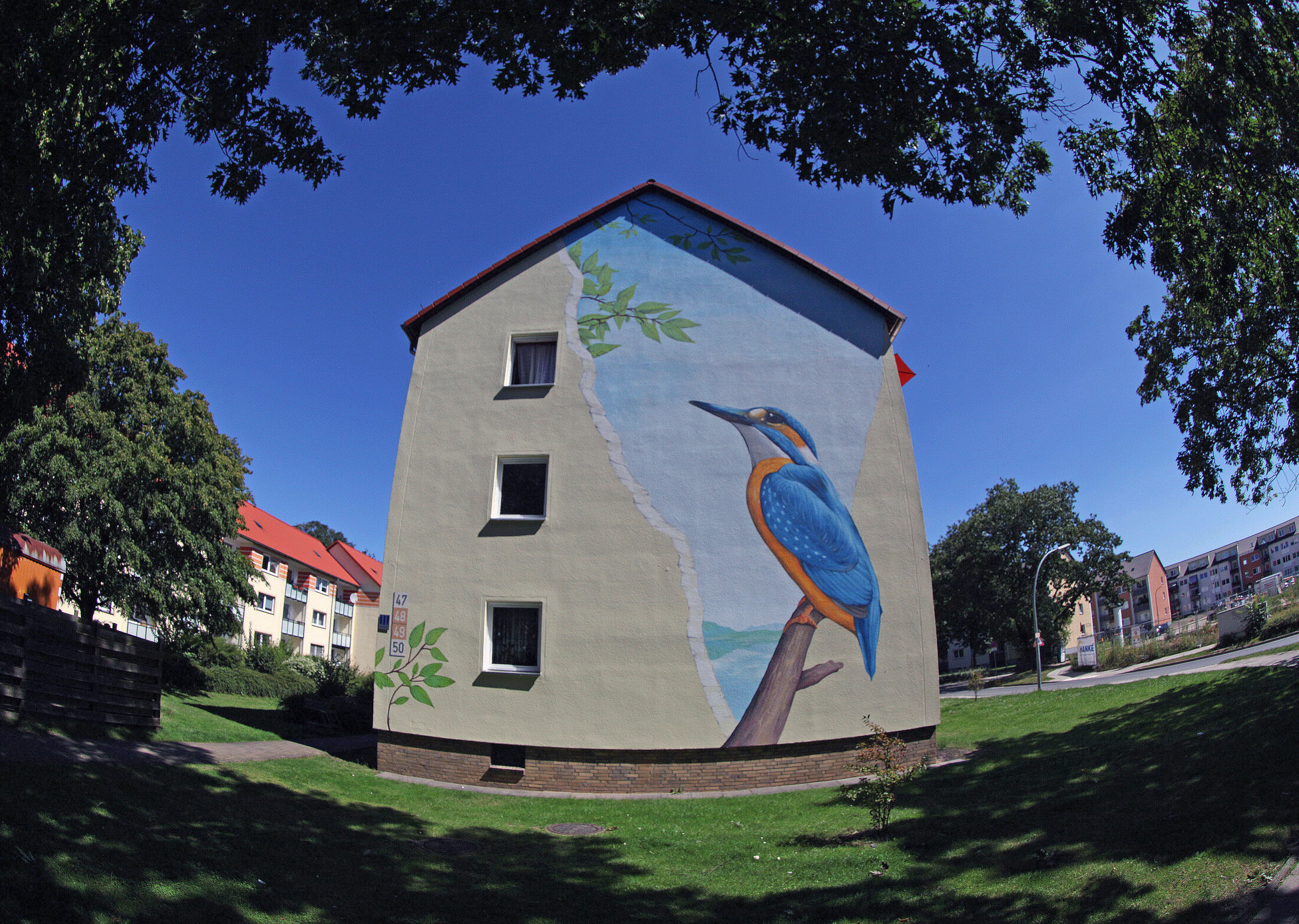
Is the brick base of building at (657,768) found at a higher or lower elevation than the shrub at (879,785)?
lower

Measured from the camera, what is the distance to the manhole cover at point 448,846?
29.0 ft

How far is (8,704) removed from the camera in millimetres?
9766

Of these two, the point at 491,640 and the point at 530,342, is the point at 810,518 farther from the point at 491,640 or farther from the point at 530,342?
the point at 530,342

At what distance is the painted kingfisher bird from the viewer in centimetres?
1417

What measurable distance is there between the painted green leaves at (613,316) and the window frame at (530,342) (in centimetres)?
57

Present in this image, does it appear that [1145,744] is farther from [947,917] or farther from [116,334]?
[116,334]

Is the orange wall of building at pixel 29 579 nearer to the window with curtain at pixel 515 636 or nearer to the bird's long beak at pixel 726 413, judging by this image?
the window with curtain at pixel 515 636

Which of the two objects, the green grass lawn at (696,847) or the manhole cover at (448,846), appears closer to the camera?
the green grass lawn at (696,847)

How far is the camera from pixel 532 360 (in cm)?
1600

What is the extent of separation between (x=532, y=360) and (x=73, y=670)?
9.33 meters

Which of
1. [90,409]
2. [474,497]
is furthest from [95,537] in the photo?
[474,497]

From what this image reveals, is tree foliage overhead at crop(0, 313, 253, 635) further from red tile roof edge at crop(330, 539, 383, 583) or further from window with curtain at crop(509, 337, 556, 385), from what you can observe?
red tile roof edge at crop(330, 539, 383, 583)

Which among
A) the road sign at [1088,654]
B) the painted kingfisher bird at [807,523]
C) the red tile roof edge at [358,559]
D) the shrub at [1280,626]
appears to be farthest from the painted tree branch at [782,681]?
the red tile roof edge at [358,559]

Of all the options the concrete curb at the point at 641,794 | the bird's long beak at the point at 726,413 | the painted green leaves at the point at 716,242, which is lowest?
the concrete curb at the point at 641,794
